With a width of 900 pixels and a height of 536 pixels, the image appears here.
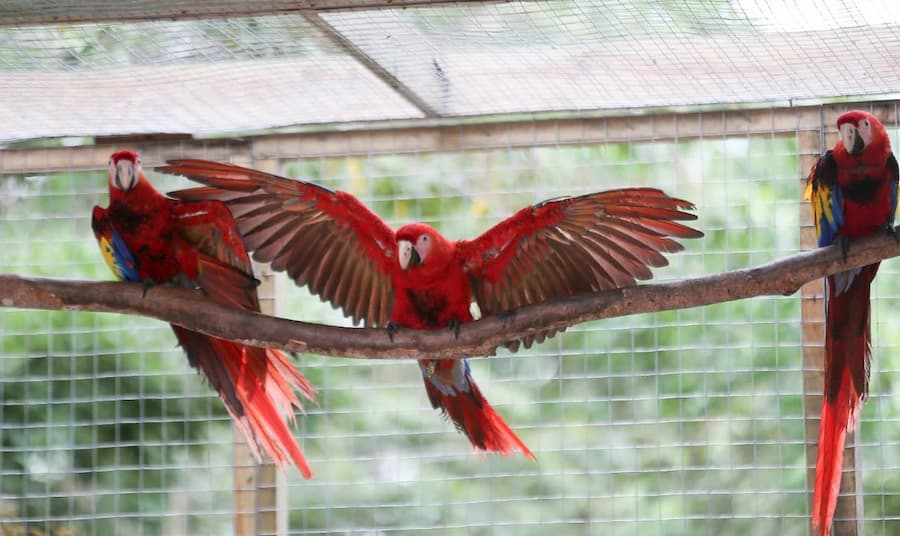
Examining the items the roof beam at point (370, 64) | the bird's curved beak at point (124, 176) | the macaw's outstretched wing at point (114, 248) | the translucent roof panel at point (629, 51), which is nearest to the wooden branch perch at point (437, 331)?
the macaw's outstretched wing at point (114, 248)

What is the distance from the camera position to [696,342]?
3.65 metres

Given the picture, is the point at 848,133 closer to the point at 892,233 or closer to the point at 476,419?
the point at 892,233

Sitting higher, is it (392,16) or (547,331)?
(392,16)

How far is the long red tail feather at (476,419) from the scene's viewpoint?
84.0 inches

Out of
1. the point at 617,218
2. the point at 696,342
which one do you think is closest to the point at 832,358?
the point at 617,218

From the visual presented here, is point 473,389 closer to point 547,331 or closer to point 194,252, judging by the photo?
point 547,331

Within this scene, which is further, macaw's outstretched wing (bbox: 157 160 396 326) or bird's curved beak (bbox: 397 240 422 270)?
macaw's outstretched wing (bbox: 157 160 396 326)

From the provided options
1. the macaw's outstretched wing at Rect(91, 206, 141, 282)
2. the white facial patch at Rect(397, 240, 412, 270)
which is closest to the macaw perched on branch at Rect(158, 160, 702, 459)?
the white facial patch at Rect(397, 240, 412, 270)

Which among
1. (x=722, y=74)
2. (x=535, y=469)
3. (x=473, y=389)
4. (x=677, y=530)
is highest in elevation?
(x=722, y=74)

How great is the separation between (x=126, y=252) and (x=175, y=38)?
443 mm

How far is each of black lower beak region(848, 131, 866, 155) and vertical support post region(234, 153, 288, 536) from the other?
1.33 m

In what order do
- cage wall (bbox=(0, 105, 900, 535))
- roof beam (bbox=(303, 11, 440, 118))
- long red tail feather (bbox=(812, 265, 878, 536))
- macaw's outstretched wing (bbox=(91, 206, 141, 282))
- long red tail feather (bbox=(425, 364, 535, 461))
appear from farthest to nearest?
cage wall (bbox=(0, 105, 900, 535)) → long red tail feather (bbox=(425, 364, 535, 461)) → macaw's outstretched wing (bbox=(91, 206, 141, 282)) → long red tail feather (bbox=(812, 265, 878, 536)) → roof beam (bbox=(303, 11, 440, 118))

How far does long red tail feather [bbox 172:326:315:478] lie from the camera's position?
6.82 ft

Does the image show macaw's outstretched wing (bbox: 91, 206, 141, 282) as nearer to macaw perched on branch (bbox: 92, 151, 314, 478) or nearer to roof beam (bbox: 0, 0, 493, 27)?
macaw perched on branch (bbox: 92, 151, 314, 478)
